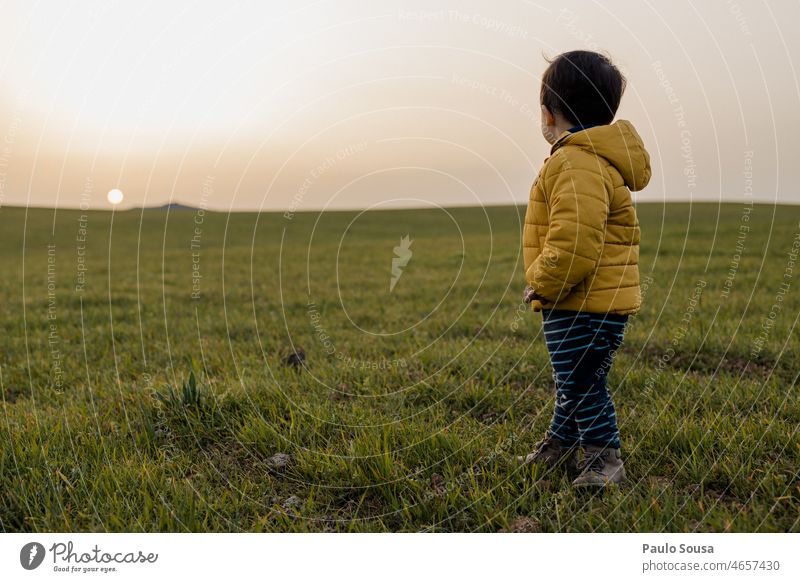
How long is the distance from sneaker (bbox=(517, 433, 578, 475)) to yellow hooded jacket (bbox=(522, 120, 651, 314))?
0.90 m

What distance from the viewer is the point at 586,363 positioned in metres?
3.42

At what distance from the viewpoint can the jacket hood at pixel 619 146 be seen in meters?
3.24

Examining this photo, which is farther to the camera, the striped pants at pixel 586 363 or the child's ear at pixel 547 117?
the child's ear at pixel 547 117

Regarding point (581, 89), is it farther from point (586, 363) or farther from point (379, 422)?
point (379, 422)

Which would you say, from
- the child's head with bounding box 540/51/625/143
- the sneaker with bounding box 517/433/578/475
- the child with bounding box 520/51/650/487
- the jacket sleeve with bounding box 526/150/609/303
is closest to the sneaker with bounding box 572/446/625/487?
the child with bounding box 520/51/650/487

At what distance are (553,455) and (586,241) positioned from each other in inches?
56.1

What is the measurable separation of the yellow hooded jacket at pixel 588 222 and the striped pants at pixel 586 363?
86 mm

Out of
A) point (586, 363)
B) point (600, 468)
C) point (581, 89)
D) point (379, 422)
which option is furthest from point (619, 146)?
point (379, 422)

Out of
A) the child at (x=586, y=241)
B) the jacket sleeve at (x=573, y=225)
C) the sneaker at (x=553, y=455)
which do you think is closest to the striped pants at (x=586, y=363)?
the child at (x=586, y=241)

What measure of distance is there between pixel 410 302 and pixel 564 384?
6185mm

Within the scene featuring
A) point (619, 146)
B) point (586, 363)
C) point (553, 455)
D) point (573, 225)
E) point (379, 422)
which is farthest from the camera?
point (379, 422)

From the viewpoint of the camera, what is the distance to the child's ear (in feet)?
11.5

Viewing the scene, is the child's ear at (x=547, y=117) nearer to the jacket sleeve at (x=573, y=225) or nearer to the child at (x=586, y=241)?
the child at (x=586, y=241)

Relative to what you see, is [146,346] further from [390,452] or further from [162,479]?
[390,452]
